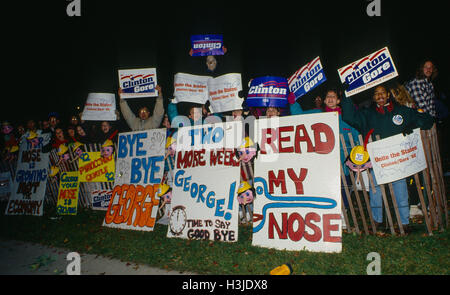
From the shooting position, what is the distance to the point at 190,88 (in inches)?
259

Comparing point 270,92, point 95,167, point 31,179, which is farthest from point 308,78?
point 31,179

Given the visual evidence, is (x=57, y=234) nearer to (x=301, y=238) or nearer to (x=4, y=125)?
(x=301, y=238)

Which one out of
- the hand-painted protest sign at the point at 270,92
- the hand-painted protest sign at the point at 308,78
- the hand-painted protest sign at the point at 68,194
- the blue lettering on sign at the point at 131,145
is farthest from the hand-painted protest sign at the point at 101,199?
the hand-painted protest sign at the point at 308,78

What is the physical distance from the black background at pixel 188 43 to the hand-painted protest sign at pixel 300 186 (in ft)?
10.4

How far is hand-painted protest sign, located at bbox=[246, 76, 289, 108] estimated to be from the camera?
212 inches

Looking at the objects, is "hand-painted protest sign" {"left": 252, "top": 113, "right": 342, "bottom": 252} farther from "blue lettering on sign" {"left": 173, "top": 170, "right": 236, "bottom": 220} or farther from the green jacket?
the green jacket

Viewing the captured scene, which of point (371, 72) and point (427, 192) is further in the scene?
point (371, 72)

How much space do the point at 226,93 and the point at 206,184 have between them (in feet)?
8.16

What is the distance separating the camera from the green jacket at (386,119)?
4.10 meters

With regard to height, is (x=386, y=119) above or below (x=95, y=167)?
above

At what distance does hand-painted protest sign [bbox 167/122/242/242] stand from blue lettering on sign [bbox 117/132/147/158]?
40.5 inches

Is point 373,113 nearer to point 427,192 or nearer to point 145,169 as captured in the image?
point 427,192

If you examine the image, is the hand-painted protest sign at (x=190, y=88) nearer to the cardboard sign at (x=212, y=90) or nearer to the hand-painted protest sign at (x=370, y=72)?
the cardboard sign at (x=212, y=90)

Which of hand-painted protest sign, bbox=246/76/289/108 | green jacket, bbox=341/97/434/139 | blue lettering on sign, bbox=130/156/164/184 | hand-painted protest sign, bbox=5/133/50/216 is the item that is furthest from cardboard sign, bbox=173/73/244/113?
hand-painted protest sign, bbox=5/133/50/216
